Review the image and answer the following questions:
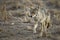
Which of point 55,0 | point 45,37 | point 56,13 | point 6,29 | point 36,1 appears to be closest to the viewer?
point 45,37

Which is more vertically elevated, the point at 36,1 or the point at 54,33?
the point at 36,1

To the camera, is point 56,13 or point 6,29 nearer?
point 6,29

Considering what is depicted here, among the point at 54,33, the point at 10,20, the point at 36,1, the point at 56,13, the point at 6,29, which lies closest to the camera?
the point at 54,33

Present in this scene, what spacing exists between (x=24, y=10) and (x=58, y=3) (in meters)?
1.91

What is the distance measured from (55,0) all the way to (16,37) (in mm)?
5151

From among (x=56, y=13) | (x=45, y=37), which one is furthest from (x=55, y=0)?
(x=45, y=37)

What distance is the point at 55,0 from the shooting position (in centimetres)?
1000

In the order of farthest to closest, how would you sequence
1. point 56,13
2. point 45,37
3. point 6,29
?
point 56,13
point 6,29
point 45,37

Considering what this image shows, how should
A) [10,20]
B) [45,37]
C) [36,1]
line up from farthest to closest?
[36,1], [10,20], [45,37]

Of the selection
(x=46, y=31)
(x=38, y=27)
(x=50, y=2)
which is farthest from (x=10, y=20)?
(x=50, y=2)

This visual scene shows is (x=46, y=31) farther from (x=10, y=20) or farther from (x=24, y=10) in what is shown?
(x=24, y=10)

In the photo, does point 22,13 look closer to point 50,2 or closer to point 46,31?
point 50,2

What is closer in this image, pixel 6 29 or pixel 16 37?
pixel 16 37

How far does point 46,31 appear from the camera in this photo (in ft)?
17.7
